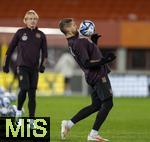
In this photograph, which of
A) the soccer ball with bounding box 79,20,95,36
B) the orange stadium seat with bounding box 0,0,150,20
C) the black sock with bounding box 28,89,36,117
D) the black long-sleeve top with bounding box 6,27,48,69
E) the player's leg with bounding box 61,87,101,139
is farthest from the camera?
the orange stadium seat with bounding box 0,0,150,20

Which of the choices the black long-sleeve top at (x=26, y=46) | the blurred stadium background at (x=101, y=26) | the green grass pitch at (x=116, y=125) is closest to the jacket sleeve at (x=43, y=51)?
the black long-sleeve top at (x=26, y=46)

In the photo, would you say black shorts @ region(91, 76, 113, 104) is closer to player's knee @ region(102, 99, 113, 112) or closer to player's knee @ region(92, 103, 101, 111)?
player's knee @ region(102, 99, 113, 112)

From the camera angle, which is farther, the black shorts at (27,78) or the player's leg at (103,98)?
the black shorts at (27,78)

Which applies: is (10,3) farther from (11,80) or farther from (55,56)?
(11,80)

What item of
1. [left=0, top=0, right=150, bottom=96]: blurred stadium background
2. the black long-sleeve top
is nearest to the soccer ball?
the black long-sleeve top

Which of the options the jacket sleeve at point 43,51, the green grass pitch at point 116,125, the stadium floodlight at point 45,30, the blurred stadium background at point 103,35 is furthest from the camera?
the stadium floodlight at point 45,30

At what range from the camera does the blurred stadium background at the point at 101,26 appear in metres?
31.4

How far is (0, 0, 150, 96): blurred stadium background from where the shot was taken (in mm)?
31391

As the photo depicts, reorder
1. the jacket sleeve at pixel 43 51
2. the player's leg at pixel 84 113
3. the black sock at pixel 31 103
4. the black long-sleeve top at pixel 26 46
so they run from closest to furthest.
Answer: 1. the player's leg at pixel 84 113
2. the black sock at pixel 31 103
3. the black long-sleeve top at pixel 26 46
4. the jacket sleeve at pixel 43 51

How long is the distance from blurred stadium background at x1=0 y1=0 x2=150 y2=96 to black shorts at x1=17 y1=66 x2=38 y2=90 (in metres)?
15.6

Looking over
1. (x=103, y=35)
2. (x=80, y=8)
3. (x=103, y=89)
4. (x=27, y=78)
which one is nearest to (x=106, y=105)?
(x=103, y=89)

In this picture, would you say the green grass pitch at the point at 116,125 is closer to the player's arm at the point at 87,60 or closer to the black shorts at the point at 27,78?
the black shorts at the point at 27,78

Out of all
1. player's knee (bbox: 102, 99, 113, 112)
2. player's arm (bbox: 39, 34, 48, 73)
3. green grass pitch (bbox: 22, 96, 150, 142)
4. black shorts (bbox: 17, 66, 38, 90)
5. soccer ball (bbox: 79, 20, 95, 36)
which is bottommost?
green grass pitch (bbox: 22, 96, 150, 142)

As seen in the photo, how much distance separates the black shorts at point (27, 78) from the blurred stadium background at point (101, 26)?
615 inches
